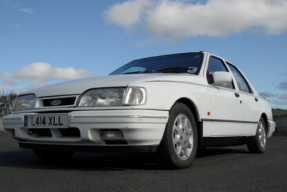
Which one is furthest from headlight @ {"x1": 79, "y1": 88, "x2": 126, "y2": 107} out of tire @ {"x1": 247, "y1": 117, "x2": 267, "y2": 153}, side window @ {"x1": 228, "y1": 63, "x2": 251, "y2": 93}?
tire @ {"x1": 247, "y1": 117, "x2": 267, "y2": 153}

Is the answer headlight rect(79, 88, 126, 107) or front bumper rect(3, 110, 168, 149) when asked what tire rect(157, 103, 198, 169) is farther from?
headlight rect(79, 88, 126, 107)

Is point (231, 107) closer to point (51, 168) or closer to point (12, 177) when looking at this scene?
point (51, 168)

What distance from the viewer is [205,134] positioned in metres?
4.24

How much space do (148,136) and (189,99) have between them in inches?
35.6

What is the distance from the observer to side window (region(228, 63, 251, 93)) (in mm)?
5754

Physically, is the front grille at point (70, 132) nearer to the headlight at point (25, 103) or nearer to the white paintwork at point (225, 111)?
the headlight at point (25, 103)

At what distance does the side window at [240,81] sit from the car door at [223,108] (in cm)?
44

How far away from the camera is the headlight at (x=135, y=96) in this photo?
3.27 metres

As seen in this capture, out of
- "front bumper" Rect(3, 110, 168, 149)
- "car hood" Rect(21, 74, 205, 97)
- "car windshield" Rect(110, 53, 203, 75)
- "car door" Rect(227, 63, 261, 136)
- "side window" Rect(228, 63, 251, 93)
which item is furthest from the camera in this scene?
"side window" Rect(228, 63, 251, 93)

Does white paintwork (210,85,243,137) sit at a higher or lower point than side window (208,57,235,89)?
lower

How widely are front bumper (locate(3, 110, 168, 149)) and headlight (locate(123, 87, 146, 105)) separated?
0.35 ft

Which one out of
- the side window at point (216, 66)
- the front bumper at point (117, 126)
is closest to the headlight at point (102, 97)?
the front bumper at point (117, 126)

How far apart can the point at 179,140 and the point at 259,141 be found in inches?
110

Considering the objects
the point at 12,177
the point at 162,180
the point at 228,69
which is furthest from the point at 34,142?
the point at 228,69
